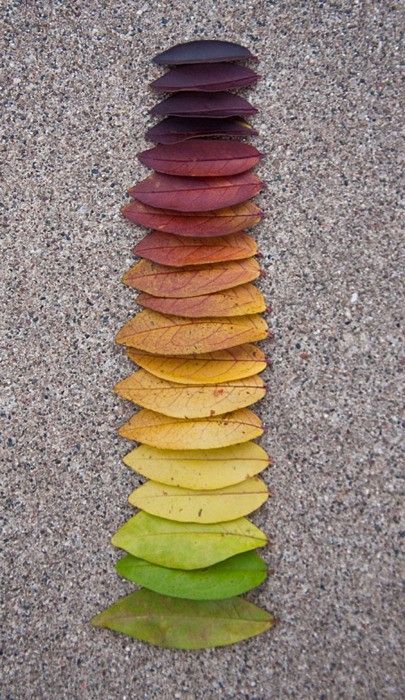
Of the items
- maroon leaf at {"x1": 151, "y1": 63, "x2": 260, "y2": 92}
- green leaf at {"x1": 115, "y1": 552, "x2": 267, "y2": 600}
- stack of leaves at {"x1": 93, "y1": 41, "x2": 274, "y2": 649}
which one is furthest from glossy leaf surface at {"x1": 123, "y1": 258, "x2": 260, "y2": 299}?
green leaf at {"x1": 115, "y1": 552, "x2": 267, "y2": 600}

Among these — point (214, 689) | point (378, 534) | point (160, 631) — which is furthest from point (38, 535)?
point (378, 534)

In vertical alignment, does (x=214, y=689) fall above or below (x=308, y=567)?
below

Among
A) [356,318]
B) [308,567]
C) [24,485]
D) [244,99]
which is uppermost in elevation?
[244,99]

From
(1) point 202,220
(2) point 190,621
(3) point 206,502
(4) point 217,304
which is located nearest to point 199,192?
(1) point 202,220

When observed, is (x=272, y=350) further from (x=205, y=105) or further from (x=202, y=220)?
(x=205, y=105)

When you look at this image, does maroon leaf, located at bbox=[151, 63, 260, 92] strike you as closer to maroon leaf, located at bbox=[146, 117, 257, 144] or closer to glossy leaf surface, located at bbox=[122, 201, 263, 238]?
maroon leaf, located at bbox=[146, 117, 257, 144]

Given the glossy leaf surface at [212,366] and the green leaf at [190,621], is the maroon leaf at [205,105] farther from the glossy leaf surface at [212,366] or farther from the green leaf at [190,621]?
the green leaf at [190,621]

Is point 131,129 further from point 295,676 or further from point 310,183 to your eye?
point 295,676
